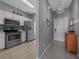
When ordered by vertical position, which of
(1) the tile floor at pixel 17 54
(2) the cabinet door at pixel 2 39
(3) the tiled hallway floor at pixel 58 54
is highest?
(2) the cabinet door at pixel 2 39

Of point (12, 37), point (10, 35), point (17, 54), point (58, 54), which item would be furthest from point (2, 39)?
point (58, 54)

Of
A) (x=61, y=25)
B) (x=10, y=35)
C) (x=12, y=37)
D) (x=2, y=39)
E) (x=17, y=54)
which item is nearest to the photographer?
(x=17, y=54)

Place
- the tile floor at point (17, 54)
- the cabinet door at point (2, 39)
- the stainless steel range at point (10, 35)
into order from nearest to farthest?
the tile floor at point (17, 54) → the cabinet door at point (2, 39) → the stainless steel range at point (10, 35)

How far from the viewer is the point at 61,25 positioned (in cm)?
773

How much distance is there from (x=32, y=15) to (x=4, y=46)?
5.08 m

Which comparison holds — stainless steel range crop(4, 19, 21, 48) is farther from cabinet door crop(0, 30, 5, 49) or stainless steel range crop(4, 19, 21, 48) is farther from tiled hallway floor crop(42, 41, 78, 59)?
tiled hallway floor crop(42, 41, 78, 59)

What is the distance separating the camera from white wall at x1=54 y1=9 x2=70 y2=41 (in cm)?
755

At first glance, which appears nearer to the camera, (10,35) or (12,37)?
(10,35)

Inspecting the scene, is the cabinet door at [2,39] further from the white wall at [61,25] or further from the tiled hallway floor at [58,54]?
the white wall at [61,25]

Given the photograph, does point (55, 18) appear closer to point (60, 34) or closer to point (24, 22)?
point (60, 34)

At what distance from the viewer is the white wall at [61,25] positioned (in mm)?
7547

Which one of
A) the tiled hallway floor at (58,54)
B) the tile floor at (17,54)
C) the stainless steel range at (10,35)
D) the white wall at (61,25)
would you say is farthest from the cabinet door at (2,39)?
the white wall at (61,25)

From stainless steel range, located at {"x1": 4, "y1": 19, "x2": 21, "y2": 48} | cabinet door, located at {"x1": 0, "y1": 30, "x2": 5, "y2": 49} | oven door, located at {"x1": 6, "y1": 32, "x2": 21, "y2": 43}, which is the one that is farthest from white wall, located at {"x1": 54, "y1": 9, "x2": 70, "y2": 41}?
cabinet door, located at {"x1": 0, "y1": 30, "x2": 5, "y2": 49}

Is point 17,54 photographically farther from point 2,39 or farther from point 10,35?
point 10,35
